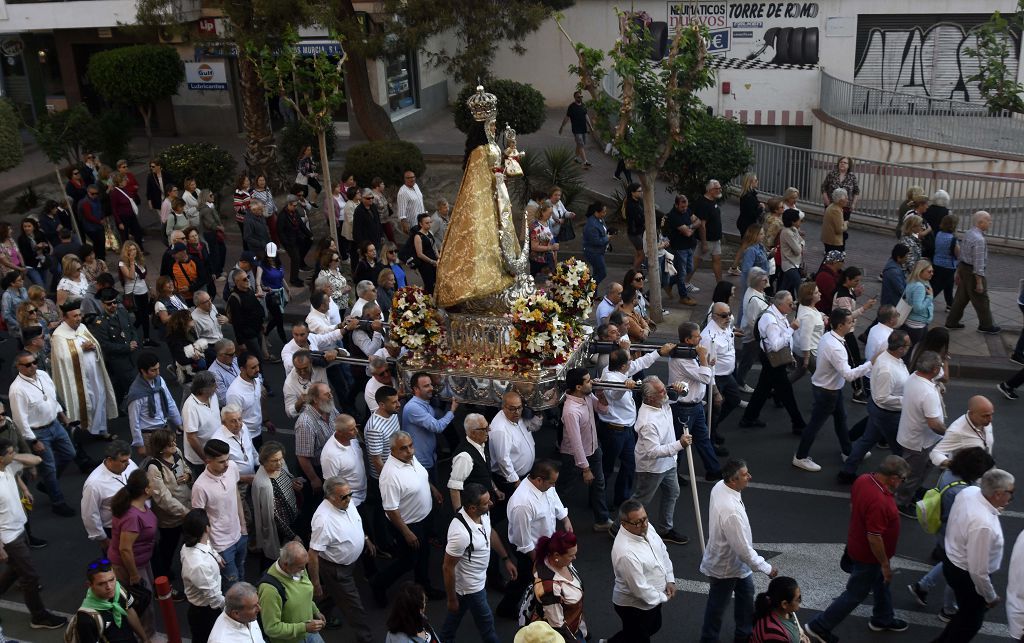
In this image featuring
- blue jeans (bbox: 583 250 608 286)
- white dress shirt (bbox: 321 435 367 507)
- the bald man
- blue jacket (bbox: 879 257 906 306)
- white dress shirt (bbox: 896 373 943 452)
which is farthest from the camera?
blue jeans (bbox: 583 250 608 286)

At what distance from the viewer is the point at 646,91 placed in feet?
42.2

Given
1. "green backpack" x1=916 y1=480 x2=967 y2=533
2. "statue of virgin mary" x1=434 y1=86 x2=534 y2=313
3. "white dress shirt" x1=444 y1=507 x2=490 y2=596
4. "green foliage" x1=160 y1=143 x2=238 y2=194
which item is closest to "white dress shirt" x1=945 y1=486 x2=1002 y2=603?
"green backpack" x1=916 y1=480 x2=967 y2=533

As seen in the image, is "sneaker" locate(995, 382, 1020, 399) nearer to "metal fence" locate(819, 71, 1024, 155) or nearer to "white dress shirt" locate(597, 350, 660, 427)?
"white dress shirt" locate(597, 350, 660, 427)

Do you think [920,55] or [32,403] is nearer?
[32,403]

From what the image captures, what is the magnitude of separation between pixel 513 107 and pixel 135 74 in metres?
7.76

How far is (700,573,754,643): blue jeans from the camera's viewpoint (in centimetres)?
746

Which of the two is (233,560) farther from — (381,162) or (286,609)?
A: (381,162)

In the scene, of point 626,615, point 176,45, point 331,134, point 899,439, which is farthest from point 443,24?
point 626,615

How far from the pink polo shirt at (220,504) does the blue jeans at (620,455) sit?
331 centimetres

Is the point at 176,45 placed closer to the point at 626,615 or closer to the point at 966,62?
the point at 966,62

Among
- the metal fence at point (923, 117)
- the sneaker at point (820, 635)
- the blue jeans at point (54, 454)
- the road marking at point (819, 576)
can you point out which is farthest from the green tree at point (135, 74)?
the sneaker at point (820, 635)

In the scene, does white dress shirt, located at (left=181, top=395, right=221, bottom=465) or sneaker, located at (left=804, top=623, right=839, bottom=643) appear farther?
white dress shirt, located at (left=181, top=395, right=221, bottom=465)

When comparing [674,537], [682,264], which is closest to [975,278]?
[682,264]

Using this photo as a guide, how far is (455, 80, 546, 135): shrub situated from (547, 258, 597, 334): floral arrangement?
9103 millimetres
